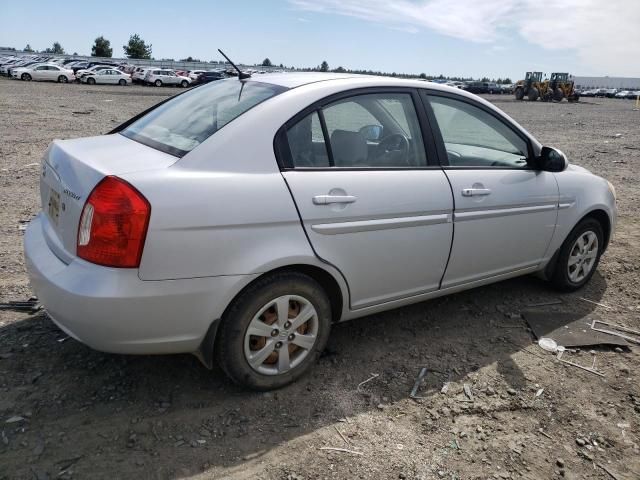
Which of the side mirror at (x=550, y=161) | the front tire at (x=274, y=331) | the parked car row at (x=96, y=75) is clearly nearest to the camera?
the front tire at (x=274, y=331)

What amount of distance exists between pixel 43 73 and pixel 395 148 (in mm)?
42790

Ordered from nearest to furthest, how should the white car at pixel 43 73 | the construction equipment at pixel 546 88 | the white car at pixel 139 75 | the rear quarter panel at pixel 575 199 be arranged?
the rear quarter panel at pixel 575 199 → the white car at pixel 43 73 → the white car at pixel 139 75 → the construction equipment at pixel 546 88

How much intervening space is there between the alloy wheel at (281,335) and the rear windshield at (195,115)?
3.12 ft

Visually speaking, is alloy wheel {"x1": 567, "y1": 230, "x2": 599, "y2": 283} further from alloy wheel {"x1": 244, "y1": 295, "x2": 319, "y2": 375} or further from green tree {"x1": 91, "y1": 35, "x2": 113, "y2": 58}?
green tree {"x1": 91, "y1": 35, "x2": 113, "y2": 58}

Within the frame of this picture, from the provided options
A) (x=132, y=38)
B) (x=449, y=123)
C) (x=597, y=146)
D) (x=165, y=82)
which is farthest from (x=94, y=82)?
(x=132, y=38)

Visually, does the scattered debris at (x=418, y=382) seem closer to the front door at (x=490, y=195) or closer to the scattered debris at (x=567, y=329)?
the front door at (x=490, y=195)

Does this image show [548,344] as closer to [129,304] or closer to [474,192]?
[474,192]

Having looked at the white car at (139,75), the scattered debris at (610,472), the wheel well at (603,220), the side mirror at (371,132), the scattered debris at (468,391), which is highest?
the white car at (139,75)

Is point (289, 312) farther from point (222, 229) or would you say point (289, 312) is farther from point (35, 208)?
point (35, 208)

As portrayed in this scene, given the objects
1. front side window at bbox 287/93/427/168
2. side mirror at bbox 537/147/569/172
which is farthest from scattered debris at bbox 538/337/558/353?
front side window at bbox 287/93/427/168

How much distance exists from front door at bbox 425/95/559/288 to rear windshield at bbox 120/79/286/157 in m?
1.24

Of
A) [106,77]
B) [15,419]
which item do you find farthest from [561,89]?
[15,419]

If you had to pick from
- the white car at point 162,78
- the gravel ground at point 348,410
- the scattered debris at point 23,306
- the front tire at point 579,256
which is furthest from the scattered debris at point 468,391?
the white car at point 162,78

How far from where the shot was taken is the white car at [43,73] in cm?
3900
